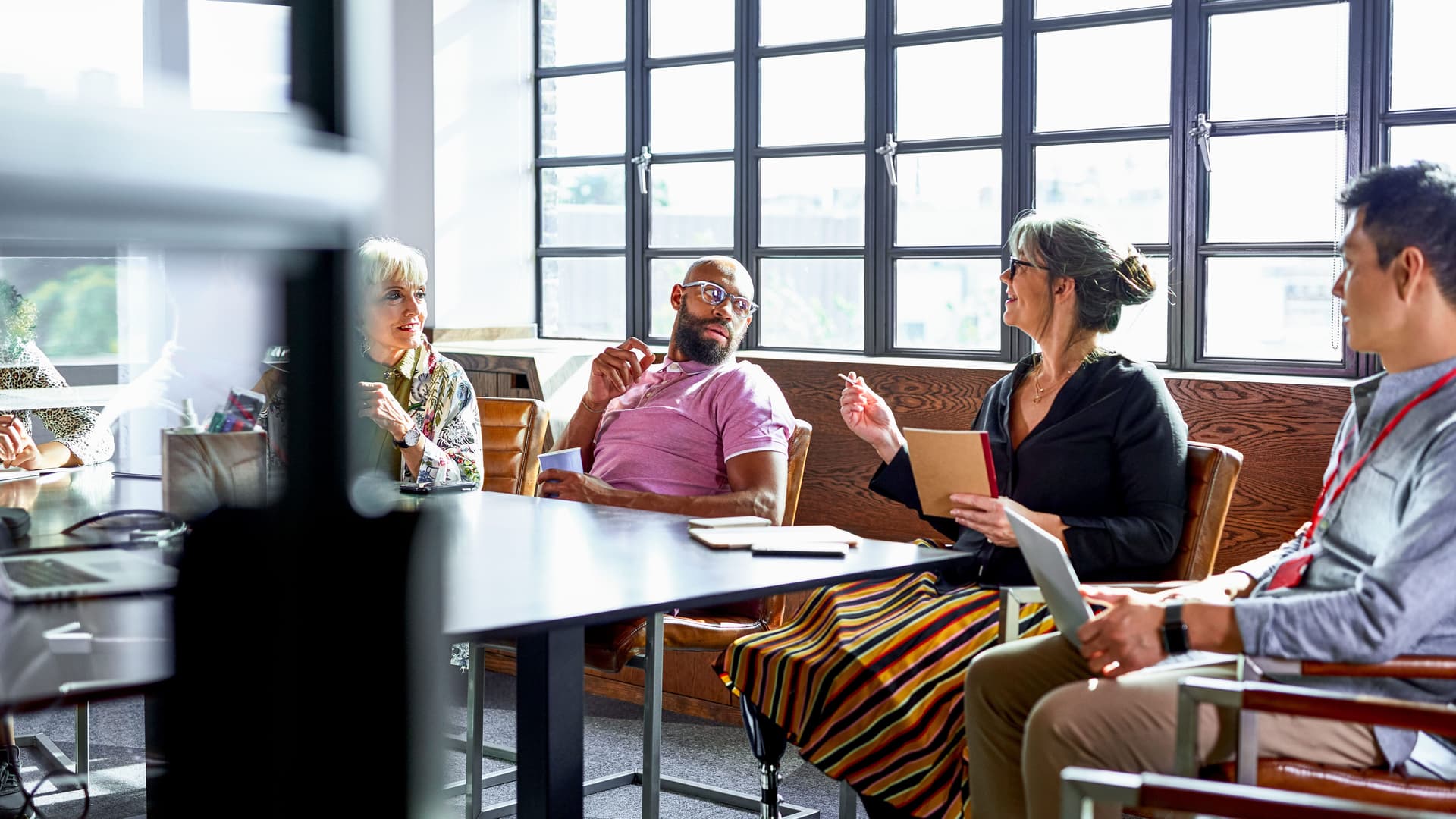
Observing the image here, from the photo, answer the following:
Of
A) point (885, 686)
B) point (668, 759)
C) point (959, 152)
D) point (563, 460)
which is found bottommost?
point (668, 759)

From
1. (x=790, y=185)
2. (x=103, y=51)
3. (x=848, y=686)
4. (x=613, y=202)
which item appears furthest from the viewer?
(x=613, y=202)

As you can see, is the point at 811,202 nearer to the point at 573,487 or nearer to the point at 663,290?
the point at 663,290

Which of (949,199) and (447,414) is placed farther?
(949,199)

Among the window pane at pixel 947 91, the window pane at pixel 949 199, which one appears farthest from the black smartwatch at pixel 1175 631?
the window pane at pixel 947 91

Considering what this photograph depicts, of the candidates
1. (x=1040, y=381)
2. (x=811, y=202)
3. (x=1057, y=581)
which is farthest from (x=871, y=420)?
(x=811, y=202)

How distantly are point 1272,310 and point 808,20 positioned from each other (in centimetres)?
206

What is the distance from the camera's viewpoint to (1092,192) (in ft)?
14.5

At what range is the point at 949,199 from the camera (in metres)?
4.71

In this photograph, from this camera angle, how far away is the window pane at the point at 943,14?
4.61m

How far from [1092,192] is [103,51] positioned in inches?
175

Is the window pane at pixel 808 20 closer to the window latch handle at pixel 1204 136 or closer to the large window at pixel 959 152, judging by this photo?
the large window at pixel 959 152

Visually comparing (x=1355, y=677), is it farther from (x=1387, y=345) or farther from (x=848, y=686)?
(x=848, y=686)

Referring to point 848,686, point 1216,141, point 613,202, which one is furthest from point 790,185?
point 848,686

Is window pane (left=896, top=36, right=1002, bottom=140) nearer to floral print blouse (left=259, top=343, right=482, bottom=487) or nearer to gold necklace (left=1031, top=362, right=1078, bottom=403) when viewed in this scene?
gold necklace (left=1031, top=362, right=1078, bottom=403)
